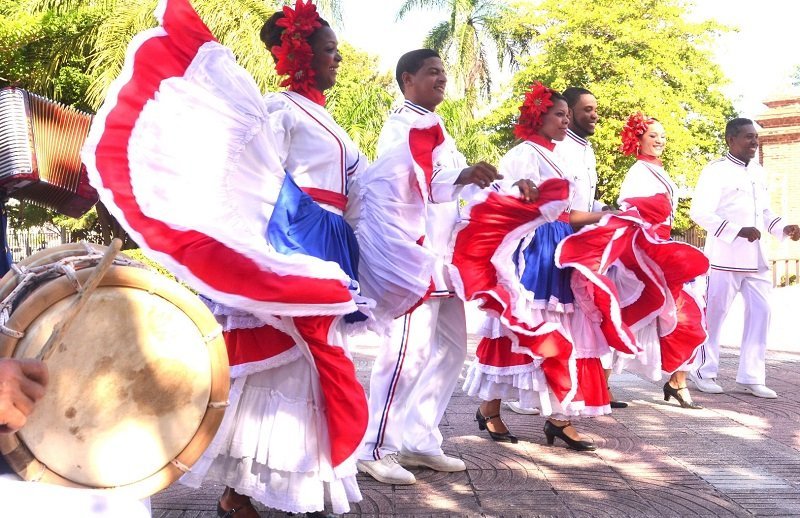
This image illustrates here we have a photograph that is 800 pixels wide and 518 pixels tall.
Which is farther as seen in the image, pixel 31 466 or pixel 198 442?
pixel 198 442

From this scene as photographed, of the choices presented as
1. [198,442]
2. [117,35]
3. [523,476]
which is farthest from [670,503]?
[117,35]

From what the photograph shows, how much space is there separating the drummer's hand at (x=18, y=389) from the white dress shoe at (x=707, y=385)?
6692 millimetres

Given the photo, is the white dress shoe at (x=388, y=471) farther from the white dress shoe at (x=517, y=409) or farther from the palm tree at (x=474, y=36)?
the palm tree at (x=474, y=36)

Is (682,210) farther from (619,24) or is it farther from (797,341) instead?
(797,341)

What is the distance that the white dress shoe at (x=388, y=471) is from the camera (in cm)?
451

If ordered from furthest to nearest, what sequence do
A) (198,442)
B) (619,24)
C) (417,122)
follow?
(619,24)
(417,122)
(198,442)

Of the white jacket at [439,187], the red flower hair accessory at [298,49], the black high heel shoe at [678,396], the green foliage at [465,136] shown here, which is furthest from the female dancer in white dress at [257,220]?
the green foliage at [465,136]

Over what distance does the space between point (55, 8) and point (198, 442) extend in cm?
1787

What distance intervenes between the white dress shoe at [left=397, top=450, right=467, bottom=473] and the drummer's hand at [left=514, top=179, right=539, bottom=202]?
4.89 ft

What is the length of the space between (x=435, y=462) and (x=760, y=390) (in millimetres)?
3687

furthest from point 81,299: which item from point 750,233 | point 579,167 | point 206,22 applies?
point 206,22

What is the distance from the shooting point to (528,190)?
4684mm

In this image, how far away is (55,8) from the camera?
18.1 m

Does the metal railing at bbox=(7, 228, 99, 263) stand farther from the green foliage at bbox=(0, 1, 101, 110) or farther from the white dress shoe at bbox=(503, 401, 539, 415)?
Answer: the white dress shoe at bbox=(503, 401, 539, 415)
